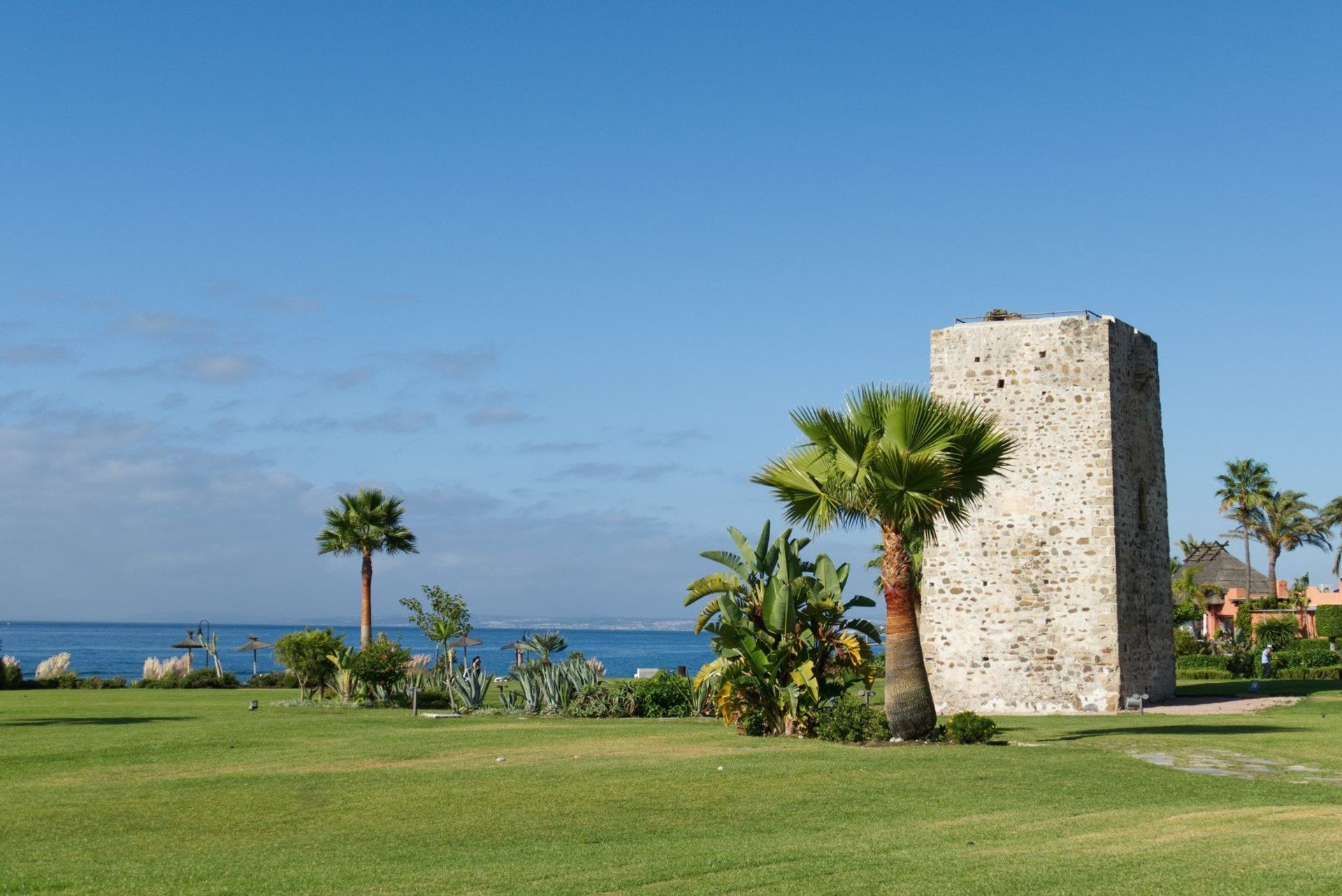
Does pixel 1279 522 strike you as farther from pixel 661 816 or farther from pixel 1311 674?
pixel 661 816

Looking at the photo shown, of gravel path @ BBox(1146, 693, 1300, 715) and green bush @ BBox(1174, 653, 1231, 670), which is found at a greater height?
gravel path @ BBox(1146, 693, 1300, 715)

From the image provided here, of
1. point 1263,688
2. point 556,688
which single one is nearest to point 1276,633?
point 1263,688

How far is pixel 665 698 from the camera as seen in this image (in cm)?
2583

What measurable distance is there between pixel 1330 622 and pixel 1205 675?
1890cm

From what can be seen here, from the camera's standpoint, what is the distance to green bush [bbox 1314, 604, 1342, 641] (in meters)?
51.5

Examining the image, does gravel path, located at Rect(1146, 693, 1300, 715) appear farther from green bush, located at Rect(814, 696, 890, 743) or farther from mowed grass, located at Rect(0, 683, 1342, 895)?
green bush, located at Rect(814, 696, 890, 743)

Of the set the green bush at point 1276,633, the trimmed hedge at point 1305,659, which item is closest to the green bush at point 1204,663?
the trimmed hedge at point 1305,659

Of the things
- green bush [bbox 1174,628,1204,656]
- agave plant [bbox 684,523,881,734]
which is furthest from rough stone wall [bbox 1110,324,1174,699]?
green bush [bbox 1174,628,1204,656]

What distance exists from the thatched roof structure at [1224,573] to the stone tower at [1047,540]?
40.0 m

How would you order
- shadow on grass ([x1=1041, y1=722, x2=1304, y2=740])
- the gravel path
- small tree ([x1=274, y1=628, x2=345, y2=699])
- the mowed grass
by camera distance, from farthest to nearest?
small tree ([x1=274, y1=628, x2=345, y2=699]) < the gravel path < shadow on grass ([x1=1041, y1=722, x2=1304, y2=740]) < the mowed grass

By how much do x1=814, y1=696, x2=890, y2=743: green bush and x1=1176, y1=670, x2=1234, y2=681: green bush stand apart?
22.1m

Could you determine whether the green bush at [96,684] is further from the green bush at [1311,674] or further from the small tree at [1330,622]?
the small tree at [1330,622]

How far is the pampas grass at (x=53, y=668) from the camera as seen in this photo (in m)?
40.6

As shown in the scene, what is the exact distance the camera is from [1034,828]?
10055 mm
